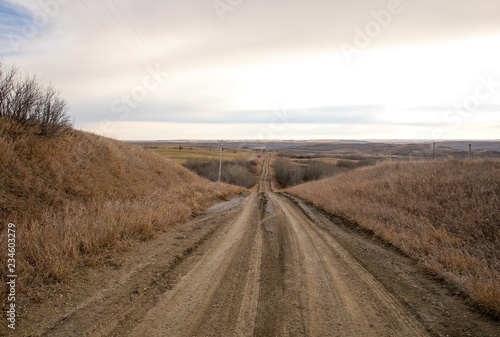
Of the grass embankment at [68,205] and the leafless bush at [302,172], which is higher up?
the grass embankment at [68,205]

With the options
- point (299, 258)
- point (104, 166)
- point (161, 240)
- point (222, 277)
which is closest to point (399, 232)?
point (299, 258)

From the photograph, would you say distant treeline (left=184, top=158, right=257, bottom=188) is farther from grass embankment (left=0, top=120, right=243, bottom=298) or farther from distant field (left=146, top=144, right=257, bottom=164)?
grass embankment (left=0, top=120, right=243, bottom=298)

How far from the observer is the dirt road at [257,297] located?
4219 mm

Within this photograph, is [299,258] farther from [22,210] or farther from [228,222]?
[22,210]

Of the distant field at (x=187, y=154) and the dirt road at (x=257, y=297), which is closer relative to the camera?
the dirt road at (x=257, y=297)

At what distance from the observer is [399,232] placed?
401 inches

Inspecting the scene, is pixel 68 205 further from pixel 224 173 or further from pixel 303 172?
pixel 303 172

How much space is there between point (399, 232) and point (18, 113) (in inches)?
591

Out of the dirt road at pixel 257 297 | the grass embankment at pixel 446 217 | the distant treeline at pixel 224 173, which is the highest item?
the grass embankment at pixel 446 217

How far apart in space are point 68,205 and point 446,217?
41.6 feet

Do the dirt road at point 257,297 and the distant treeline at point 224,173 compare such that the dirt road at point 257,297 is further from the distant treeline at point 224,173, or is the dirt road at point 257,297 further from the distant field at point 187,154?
the distant field at point 187,154

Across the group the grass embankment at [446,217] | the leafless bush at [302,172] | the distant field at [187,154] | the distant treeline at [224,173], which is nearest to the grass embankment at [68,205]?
the grass embankment at [446,217]

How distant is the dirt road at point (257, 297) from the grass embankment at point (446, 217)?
0.46 meters

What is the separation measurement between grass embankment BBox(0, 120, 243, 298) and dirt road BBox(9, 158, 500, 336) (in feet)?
2.61
